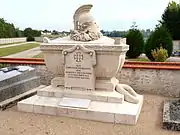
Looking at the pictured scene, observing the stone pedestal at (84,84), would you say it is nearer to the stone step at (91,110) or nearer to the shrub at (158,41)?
the stone step at (91,110)

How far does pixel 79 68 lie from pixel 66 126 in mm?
1470

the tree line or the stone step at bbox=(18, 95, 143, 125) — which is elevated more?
the tree line

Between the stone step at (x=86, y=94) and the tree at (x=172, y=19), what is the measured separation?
949 inches

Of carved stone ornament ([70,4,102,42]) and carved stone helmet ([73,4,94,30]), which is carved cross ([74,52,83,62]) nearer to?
carved stone ornament ([70,4,102,42])

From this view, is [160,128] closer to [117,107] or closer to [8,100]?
[117,107]

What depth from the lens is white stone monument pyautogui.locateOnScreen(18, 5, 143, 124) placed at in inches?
241

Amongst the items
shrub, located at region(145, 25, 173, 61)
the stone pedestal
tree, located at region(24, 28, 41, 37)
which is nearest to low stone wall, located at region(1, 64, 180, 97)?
the stone pedestal

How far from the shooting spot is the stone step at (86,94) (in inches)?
245

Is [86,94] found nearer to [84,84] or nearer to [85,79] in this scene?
[84,84]

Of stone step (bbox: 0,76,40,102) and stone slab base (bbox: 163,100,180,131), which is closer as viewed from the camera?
stone slab base (bbox: 163,100,180,131)

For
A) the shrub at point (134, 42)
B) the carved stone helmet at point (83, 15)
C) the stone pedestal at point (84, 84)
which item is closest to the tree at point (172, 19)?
the shrub at point (134, 42)

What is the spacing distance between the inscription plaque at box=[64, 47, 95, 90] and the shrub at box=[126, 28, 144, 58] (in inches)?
518

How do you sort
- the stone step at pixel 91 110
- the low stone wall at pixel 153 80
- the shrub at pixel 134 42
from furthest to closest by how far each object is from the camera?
the shrub at pixel 134 42 → the low stone wall at pixel 153 80 → the stone step at pixel 91 110

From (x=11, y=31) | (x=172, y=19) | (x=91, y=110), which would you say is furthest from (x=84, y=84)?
(x=11, y=31)
